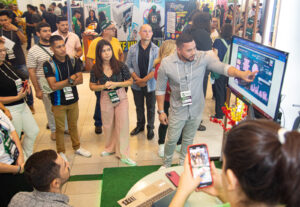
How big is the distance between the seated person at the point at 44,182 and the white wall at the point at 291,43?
219 centimetres

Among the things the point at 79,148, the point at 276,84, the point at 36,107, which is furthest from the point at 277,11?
the point at 36,107

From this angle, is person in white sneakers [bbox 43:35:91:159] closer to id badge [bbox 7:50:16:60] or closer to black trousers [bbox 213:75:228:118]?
id badge [bbox 7:50:16:60]

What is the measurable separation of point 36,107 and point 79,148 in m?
2.15

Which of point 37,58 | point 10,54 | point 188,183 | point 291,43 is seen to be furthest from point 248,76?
point 10,54

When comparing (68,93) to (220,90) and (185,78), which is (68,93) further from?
(220,90)

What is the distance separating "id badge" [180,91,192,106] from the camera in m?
2.73

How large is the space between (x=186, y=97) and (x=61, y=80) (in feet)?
5.00

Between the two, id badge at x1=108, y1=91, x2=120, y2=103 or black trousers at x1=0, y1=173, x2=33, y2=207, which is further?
id badge at x1=108, y1=91, x2=120, y2=103

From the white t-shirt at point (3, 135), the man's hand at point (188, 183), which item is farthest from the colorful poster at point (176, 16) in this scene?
the man's hand at point (188, 183)

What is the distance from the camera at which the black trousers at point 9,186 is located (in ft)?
7.33

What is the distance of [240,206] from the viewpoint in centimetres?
95

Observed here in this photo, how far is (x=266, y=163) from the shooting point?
81cm

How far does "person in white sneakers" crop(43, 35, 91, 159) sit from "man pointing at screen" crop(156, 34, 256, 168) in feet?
3.75

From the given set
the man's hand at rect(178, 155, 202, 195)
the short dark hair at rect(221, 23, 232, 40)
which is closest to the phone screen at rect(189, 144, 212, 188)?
the man's hand at rect(178, 155, 202, 195)
